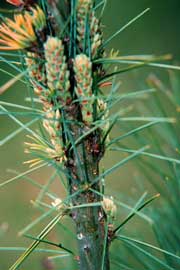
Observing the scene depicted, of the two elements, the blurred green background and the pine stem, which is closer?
the pine stem

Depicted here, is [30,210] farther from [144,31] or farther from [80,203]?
[80,203]

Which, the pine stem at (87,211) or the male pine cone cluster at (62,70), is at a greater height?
the male pine cone cluster at (62,70)

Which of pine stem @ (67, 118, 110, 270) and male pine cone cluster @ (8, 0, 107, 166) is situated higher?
male pine cone cluster @ (8, 0, 107, 166)

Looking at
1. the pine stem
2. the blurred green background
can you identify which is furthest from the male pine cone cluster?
the blurred green background

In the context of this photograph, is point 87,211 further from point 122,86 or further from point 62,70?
point 122,86

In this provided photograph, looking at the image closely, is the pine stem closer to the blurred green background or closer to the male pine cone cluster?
the male pine cone cluster

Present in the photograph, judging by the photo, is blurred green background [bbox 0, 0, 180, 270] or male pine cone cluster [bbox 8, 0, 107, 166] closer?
male pine cone cluster [bbox 8, 0, 107, 166]

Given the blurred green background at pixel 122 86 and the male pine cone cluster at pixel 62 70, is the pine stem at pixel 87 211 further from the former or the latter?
the blurred green background at pixel 122 86

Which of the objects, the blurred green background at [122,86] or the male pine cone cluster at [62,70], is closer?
the male pine cone cluster at [62,70]

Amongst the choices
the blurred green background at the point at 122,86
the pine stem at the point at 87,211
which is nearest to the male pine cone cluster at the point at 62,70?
the pine stem at the point at 87,211
